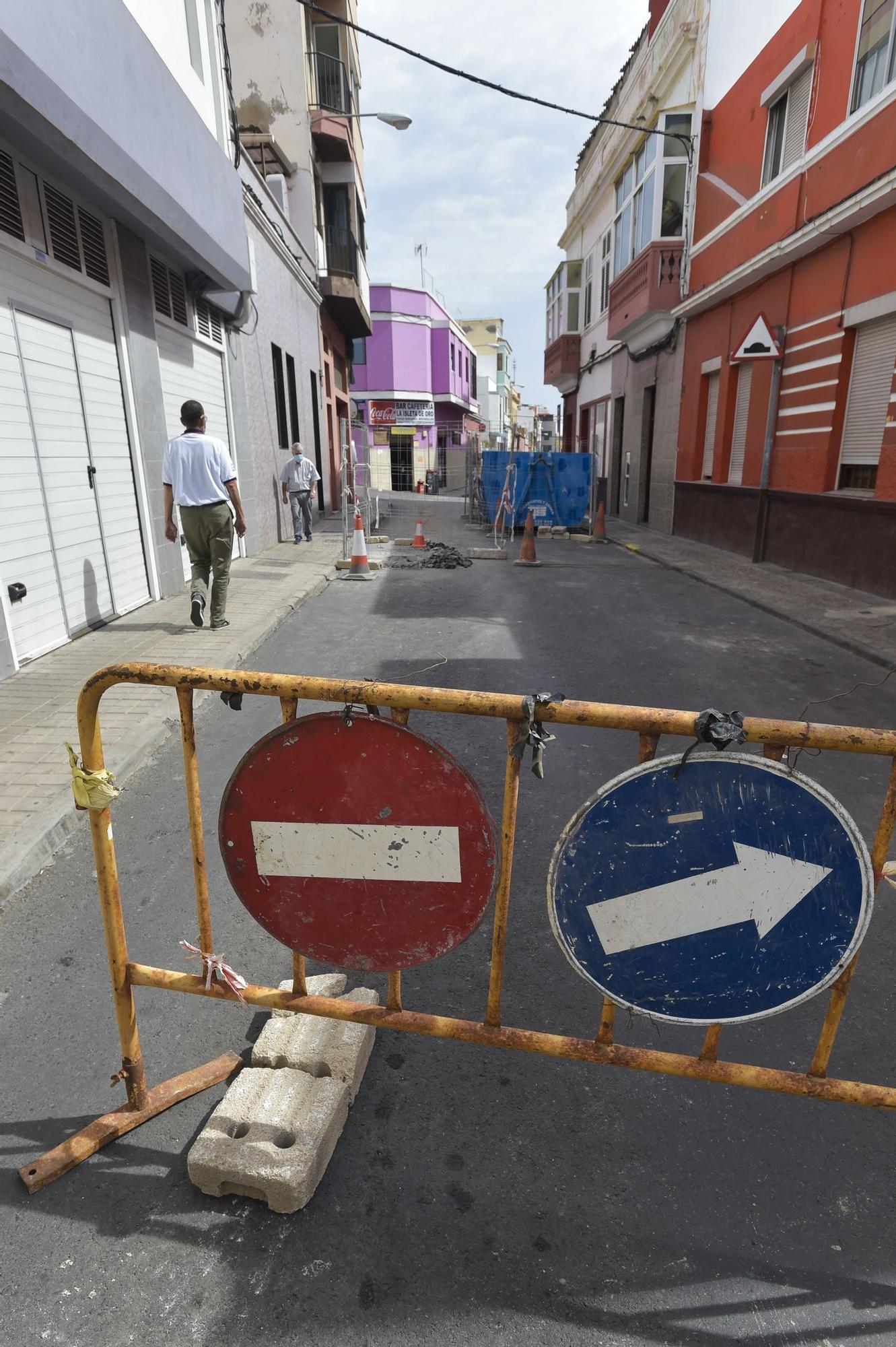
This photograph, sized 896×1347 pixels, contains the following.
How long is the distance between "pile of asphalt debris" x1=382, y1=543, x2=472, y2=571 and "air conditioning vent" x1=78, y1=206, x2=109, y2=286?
610 centimetres

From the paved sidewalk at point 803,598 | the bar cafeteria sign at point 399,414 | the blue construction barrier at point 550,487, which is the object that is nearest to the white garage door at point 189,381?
the paved sidewalk at point 803,598

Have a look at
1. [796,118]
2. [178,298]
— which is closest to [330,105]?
[796,118]

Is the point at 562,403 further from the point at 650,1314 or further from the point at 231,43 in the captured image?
the point at 650,1314

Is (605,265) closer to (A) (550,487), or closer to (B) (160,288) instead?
(A) (550,487)

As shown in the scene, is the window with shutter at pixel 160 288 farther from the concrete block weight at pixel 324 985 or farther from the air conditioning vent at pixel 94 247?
the concrete block weight at pixel 324 985

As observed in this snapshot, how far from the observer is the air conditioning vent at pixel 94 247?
7285mm

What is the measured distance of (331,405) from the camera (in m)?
24.3

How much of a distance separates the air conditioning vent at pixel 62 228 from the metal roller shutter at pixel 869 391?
366 inches

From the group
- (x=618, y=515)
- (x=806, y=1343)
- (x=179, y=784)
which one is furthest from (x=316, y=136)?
(x=806, y=1343)

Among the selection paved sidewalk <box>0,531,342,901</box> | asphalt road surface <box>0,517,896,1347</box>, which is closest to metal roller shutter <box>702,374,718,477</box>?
paved sidewalk <box>0,531,342,901</box>

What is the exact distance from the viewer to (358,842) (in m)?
1.92

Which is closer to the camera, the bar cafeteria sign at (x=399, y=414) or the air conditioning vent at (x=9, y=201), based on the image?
the air conditioning vent at (x=9, y=201)

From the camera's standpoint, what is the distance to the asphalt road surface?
5.49ft

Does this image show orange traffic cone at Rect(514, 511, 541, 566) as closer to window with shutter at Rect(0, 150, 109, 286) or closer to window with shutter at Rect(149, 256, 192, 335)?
window with shutter at Rect(149, 256, 192, 335)
